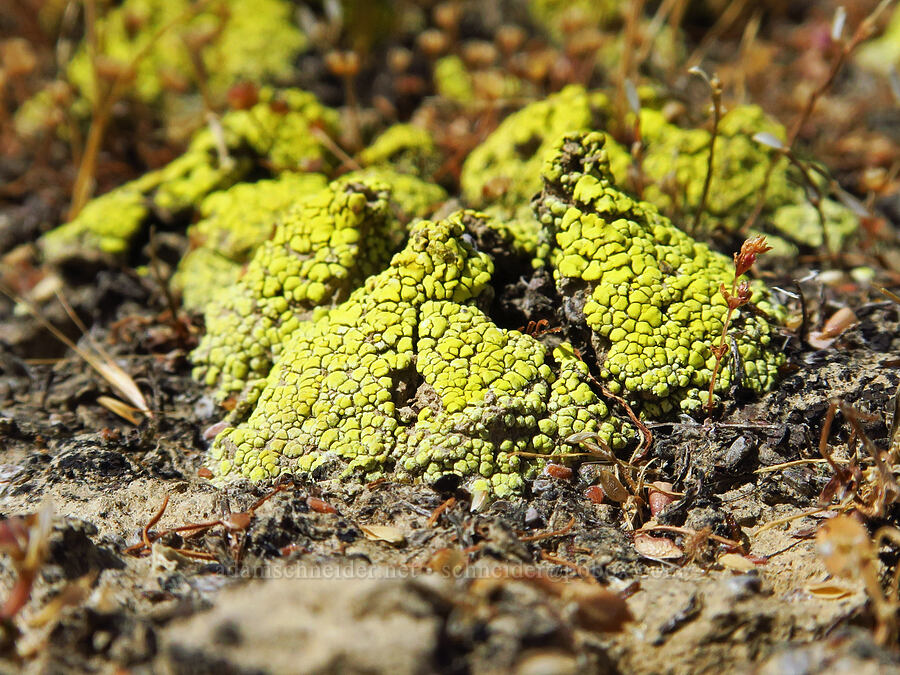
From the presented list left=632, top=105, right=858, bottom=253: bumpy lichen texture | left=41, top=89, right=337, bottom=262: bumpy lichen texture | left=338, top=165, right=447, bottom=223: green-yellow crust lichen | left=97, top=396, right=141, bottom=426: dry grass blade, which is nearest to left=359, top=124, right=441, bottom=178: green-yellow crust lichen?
left=338, top=165, right=447, bottom=223: green-yellow crust lichen

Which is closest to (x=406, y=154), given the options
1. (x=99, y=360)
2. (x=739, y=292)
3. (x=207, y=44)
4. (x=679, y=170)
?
(x=679, y=170)

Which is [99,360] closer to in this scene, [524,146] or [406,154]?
[406,154]

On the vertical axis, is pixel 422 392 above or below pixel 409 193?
below

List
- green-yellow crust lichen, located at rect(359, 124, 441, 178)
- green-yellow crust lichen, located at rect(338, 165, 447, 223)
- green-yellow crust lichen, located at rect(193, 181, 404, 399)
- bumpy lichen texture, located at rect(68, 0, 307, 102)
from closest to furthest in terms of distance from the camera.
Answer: green-yellow crust lichen, located at rect(193, 181, 404, 399)
green-yellow crust lichen, located at rect(338, 165, 447, 223)
green-yellow crust lichen, located at rect(359, 124, 441, 178)
bumpy lichen texture, located at rect(68, 0, 307, 102)

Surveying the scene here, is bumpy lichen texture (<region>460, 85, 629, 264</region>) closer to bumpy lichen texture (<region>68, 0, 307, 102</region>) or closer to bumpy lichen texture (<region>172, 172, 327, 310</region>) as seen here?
bumpy lichen texture (<region>172, 172, 327, 310</region>)

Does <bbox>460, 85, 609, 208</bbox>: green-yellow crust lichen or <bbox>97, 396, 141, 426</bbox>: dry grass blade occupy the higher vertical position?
<bbox>460, 85, 609, 208</bbox>: green-yellow crust lichen
